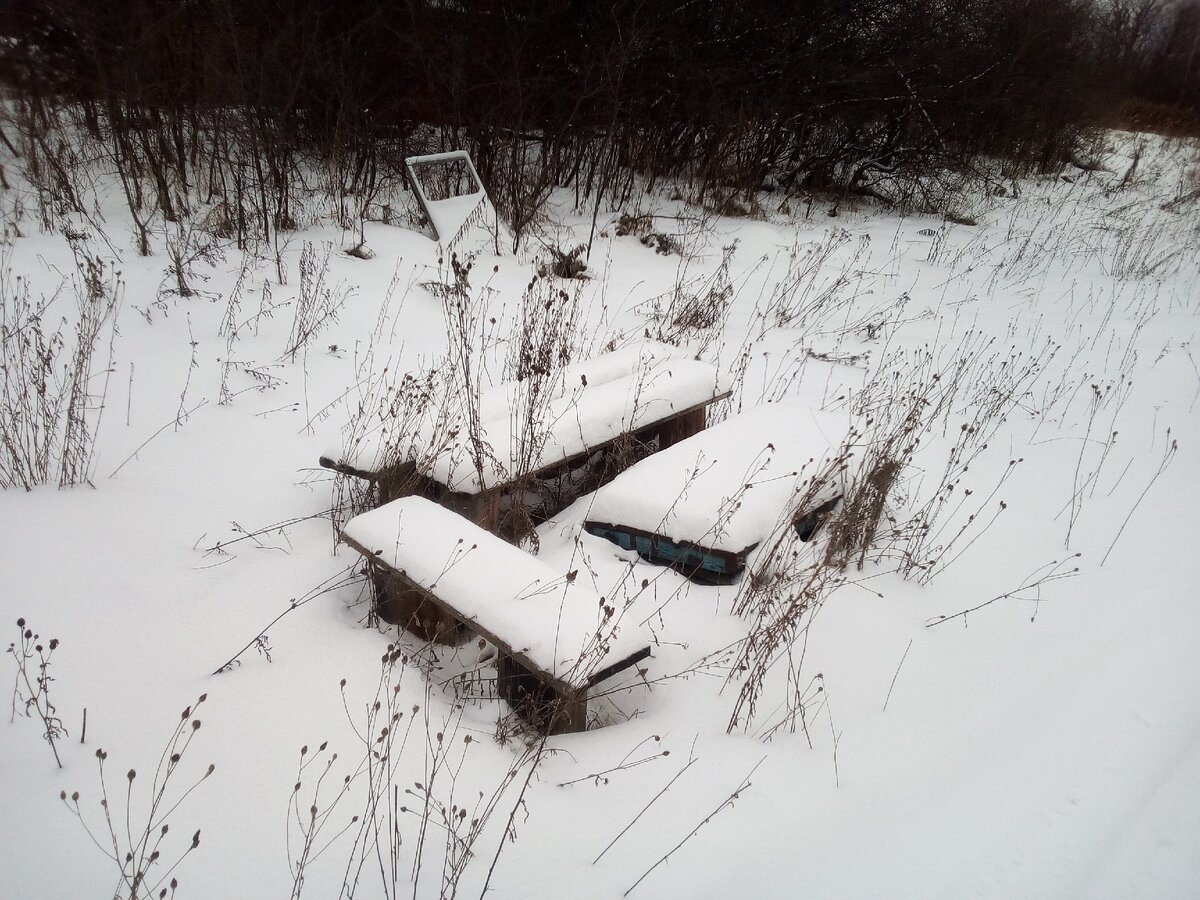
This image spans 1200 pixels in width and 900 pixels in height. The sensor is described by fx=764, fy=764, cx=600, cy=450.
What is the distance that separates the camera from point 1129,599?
3238mm

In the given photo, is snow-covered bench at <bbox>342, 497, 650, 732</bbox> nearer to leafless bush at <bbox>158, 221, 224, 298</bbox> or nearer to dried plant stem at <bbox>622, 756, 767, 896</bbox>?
dried plant stem at <bbox>622, 756, 767, 896</bbox>

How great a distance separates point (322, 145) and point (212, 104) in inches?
53.8

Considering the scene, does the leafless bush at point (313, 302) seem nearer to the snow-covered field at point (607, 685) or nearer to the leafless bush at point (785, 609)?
the snow-covered field at point (607, 685)

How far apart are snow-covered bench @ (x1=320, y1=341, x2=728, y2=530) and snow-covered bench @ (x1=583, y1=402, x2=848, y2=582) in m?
0.28

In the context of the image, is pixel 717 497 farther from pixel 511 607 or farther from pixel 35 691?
pixel 35 691

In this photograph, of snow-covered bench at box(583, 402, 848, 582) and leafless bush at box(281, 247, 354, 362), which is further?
leafless bush at box(281, 247, 354, 362)

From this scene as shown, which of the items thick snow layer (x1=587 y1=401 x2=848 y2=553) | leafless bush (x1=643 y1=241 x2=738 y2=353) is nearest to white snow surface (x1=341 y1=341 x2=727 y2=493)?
thick snow layer (x1=587 y1=401 x2=848 y2=553)

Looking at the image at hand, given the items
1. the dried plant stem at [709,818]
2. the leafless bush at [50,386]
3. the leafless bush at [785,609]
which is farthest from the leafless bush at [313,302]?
the dried plant stem at [709,818]

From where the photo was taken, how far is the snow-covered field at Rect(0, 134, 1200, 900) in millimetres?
1839

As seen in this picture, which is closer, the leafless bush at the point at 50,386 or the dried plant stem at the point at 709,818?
the dried plant stem at the point at 709,818

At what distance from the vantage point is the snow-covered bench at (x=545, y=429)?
2957mm

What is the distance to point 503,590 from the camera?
223 cm

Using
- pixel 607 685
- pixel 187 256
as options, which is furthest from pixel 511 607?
pixel 187 256

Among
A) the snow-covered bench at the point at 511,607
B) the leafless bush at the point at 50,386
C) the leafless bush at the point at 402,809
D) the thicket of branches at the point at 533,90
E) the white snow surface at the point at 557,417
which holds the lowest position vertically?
the leafless bush at the point at 402,809
